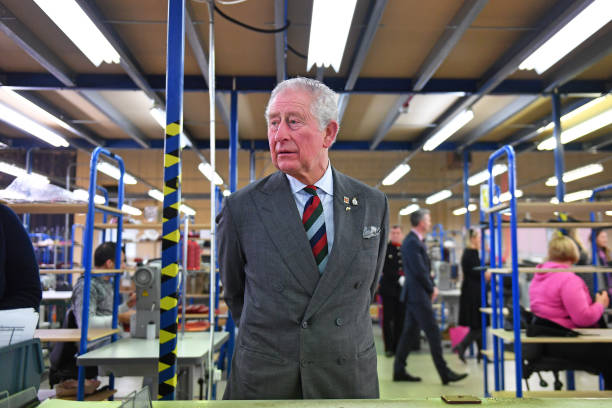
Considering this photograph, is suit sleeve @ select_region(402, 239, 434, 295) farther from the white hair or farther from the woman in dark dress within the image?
the white hair

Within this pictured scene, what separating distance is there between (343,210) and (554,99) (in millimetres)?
6916

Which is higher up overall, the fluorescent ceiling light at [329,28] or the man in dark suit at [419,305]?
the fluorescent ceiling light at [329,28]

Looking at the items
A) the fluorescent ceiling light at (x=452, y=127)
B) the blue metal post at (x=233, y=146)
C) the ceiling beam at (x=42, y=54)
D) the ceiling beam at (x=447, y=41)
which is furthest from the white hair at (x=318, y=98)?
the fluorescent ceiling light at (x=452, y=127)

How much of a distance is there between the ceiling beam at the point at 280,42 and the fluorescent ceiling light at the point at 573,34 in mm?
2779

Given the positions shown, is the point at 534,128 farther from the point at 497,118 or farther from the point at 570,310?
the point at 570,310

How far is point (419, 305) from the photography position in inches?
212

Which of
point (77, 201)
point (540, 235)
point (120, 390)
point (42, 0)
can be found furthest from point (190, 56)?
point (540, 235)

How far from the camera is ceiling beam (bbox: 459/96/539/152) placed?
8094 mm

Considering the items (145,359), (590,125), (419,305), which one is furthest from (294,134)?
(590,125)

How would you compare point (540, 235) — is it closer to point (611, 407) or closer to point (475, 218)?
point (475, 218)

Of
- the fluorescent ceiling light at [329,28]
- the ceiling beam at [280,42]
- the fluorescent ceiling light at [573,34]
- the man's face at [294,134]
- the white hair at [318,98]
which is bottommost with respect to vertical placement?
the man's face at [294,134]

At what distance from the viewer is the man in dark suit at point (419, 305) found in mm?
5309

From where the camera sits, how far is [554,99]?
23.6 feet

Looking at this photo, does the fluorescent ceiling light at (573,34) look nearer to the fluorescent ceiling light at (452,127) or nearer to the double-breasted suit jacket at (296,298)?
the fluorescent ceiling light at (452,127)
